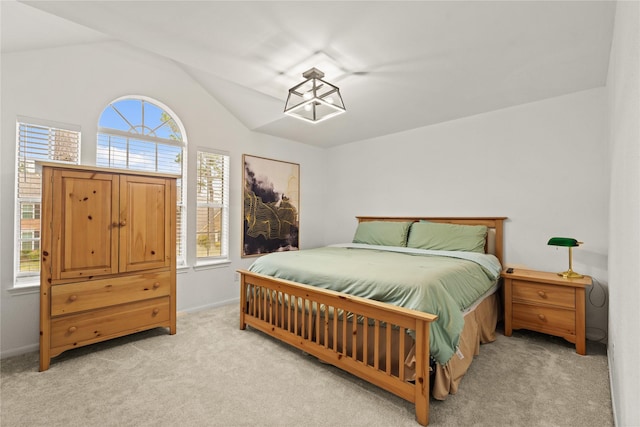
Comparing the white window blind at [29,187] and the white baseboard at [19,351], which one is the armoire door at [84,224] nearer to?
the white window blind at [29,187]

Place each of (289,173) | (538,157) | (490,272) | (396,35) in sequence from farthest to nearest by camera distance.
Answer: (289,173) → (538,157) → (490,272) → (396,35)

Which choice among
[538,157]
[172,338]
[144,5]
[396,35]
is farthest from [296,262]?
[538,157]

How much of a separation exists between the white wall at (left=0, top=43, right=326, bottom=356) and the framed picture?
0.12 m

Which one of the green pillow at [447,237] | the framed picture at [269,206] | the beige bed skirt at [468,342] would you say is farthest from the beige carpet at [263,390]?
the framed picture at [269,206]

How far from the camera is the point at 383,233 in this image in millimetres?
3883

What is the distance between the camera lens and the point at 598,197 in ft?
9.00

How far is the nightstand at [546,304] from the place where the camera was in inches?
96.3

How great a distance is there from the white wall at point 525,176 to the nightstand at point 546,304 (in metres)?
0.41

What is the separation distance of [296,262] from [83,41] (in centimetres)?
283

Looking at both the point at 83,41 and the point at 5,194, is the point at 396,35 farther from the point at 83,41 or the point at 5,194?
the point at 5,194

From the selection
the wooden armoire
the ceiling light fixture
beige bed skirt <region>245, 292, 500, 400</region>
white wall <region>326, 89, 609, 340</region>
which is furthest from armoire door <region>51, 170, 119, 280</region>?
white wall <region>326, 89, 609, 340</region>

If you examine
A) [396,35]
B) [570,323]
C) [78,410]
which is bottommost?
[78,410]

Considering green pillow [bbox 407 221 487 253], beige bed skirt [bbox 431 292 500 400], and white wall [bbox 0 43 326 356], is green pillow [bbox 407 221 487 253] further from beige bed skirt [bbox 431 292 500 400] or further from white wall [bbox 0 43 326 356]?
white wall [bbox 0 43 326 356]

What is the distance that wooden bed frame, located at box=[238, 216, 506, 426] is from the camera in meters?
1.67
